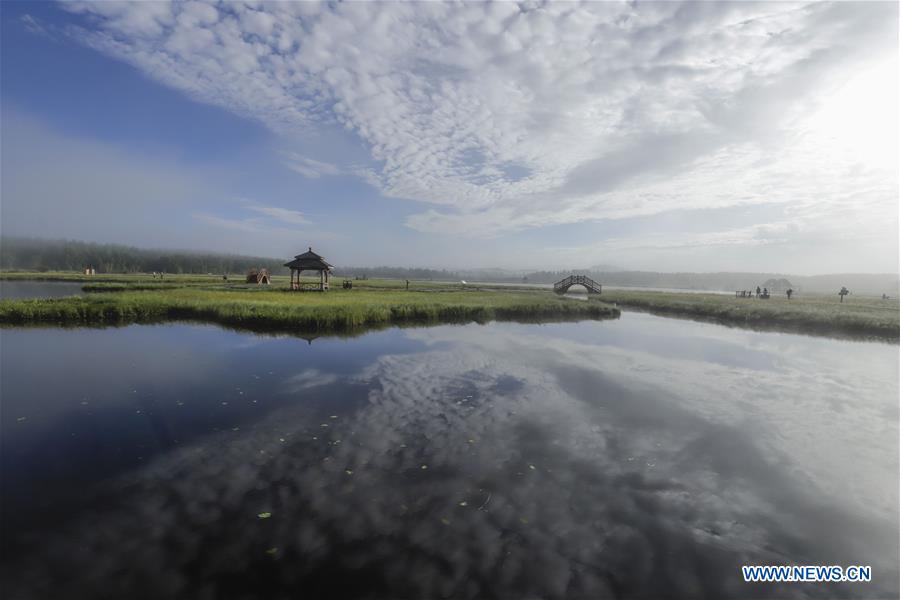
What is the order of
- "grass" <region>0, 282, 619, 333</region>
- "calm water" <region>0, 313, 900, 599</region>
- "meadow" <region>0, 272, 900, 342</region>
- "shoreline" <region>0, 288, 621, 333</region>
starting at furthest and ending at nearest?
"meadow" <region>0, 272, 900, 342</region>
"grass" <region>0, 282, 619, 333</region>
"shoreline" <region>0, 288, 621, 333</region>
"calm water" <region>0, 313, 900, 599</region>

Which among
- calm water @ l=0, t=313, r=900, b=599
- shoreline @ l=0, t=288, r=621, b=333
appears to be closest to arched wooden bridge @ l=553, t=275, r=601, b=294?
shoreline @ l=0, t=288, r=621, b=333

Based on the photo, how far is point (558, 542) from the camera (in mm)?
6156

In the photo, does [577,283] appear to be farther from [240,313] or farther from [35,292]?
[35,292]

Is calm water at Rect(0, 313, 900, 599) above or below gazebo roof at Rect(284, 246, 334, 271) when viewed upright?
below

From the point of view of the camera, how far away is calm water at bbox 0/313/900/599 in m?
5.41

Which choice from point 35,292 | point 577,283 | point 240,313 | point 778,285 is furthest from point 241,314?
point 778,285

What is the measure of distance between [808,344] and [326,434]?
111 ft

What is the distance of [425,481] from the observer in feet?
25.5

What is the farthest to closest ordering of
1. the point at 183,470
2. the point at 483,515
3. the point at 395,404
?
the point at 395,404 → the point at 183,470 → the point at 483,515

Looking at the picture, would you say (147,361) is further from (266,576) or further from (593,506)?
(593,506)

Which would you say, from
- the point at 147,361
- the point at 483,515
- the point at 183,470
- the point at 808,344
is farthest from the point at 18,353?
the point at 808,344

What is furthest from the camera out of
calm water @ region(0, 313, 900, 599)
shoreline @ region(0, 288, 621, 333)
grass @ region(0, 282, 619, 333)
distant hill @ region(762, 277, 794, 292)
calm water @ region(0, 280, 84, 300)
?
distant hill @ region(762, 277, 794, 292)

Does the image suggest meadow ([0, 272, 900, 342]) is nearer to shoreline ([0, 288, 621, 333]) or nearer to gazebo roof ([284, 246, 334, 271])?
shoreline ([0, 288, 621, 333])

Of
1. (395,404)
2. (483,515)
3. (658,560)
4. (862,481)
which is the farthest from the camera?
(395,404)
